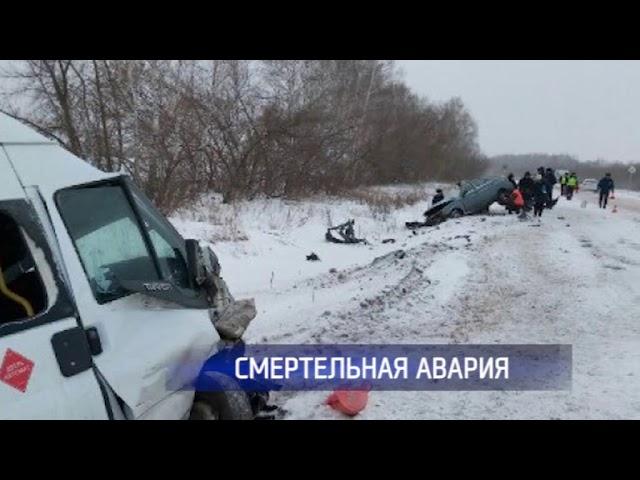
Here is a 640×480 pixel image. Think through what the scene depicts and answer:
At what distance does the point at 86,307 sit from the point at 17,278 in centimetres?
35

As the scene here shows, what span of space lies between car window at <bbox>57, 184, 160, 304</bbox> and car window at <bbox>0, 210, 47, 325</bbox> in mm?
222

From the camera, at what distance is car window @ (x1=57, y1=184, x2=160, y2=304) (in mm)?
2771

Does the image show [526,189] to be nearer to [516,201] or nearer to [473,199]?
[516,201]

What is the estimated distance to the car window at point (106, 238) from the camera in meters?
2.77

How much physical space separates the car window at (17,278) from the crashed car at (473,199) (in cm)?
1685

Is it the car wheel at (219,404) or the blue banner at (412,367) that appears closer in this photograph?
the car wheel at (219,404)

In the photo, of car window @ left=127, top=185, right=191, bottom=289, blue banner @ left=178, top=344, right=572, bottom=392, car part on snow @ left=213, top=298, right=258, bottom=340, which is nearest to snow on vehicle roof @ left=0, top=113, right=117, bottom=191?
car window @ left=127, top=185, right=191, bottom=289

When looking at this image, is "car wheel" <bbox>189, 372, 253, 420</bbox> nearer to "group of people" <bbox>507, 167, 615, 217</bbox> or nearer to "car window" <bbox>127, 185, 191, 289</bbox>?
"car window" <bbox>127, 185, 191, 289</bbox>

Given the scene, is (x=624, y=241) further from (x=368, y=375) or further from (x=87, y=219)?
(x=87, y=219)

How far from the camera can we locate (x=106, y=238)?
304 cm

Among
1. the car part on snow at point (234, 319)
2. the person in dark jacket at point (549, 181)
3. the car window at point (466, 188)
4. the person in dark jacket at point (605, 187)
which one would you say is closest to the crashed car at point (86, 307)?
the car part on snow at point (234, 319)

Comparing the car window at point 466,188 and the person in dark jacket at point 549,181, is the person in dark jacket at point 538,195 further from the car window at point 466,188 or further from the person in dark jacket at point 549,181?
the car window at point 466,188

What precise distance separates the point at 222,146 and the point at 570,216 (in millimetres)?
14081
